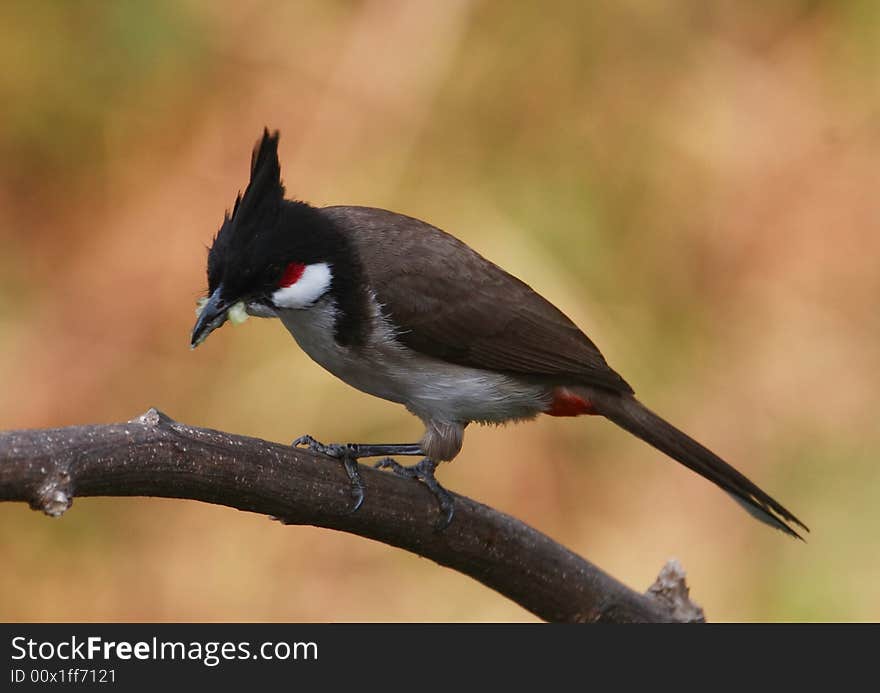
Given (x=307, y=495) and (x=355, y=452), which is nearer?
(x=307, y=495)

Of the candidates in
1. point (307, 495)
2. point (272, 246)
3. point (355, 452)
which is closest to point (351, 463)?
point (355, 452)

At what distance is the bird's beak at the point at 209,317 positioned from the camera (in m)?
2.92

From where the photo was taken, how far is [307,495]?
264 centimetres

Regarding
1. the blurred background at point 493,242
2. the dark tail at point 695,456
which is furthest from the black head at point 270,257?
the blurred background at point 493,242

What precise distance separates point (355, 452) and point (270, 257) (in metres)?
0.53

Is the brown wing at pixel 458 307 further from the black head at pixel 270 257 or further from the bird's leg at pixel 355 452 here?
the bird's leg at pixel 355 452

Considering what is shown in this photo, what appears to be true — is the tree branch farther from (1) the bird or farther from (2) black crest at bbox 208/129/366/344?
(2) black crest at bbox 208/129/366/344

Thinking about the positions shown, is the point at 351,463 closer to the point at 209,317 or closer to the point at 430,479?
the point at 430,479

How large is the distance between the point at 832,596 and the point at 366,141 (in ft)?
8.81

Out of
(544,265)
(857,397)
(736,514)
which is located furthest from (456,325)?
(857,397)

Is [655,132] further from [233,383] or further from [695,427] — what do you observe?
[233,383]

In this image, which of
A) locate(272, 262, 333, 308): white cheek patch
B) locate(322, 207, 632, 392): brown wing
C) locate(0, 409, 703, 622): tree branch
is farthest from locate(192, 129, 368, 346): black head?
locate(0, 409, 703, 622): tree branch

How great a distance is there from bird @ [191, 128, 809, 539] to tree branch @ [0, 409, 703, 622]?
113mm

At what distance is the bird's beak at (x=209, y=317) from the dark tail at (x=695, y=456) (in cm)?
118
